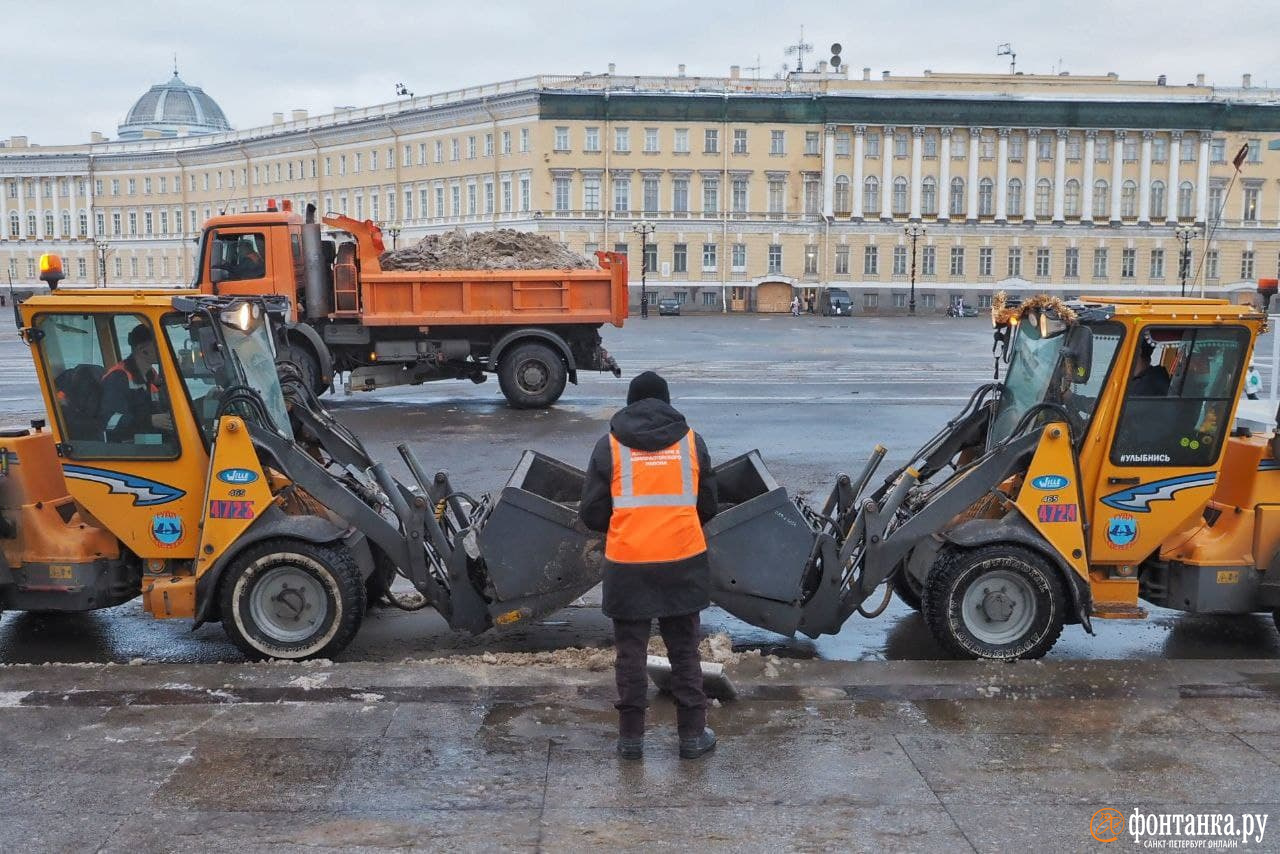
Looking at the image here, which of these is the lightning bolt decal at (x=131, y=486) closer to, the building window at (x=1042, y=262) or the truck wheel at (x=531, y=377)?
the truck wheel at (x=531, y=377)

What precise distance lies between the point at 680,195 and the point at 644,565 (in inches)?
3074

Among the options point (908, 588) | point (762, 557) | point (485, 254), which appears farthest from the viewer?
point (485, 254)

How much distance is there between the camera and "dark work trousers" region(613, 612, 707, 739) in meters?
5.26

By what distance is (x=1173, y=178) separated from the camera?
83.0 metres

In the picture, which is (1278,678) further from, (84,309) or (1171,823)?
(84,309)

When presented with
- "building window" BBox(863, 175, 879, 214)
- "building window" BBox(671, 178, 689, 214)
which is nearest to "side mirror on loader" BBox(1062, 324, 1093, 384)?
"building window" BBox(671, 178, 689, 214)

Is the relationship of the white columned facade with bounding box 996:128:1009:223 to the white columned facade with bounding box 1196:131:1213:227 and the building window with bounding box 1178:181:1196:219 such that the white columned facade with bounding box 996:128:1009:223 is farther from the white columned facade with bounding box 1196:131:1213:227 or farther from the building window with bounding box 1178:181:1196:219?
the white columned facade with bounding box 1196:131:1213:227

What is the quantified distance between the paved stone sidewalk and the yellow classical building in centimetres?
7361

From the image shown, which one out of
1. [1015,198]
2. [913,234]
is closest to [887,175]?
[913,234]

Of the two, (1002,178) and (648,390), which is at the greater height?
(1002,178)

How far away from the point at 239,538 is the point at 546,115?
75820 millimetres

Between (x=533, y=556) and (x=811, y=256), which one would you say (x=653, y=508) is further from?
(x=811, y=256)

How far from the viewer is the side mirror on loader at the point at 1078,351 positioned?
21.3 ft

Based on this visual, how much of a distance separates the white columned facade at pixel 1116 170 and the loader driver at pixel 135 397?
275 ft
